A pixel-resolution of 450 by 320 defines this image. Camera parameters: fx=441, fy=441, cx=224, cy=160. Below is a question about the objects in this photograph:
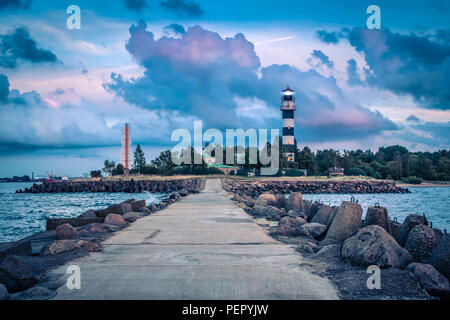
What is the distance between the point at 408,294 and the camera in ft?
16.6

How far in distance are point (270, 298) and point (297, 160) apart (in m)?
88.5

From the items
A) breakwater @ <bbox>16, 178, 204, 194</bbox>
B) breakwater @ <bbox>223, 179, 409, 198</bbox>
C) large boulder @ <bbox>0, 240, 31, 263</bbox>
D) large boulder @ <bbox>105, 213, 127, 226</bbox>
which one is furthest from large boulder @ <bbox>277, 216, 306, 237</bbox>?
breakwater @ <bbox>16, 178, 204, 194</bbox>

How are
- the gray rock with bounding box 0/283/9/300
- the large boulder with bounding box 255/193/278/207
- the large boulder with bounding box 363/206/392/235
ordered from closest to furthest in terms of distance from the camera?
the gray rock with bounding box 0/283/9/300 < the large boulder with bounding box 363/206/392/235 < the large boulder with bounding box 255/193/278/207

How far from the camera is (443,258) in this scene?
5.77 metres

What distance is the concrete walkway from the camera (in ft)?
16.6

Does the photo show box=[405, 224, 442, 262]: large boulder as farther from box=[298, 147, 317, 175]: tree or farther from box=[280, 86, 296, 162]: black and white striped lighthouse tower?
box=[298, 147, 317, 175]: tree

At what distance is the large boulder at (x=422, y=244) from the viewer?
6875mm

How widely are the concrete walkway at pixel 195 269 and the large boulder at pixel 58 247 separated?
17.9 inches

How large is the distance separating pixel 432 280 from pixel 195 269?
121 inches

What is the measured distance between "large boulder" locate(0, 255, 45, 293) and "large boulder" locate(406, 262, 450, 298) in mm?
4718
